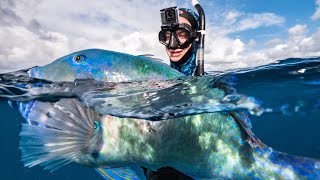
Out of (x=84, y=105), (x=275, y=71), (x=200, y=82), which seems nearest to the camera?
(x=84, y=105)

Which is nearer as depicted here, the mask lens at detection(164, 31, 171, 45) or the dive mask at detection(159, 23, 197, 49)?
the dive mask at detection(159, 23, 197, 49)

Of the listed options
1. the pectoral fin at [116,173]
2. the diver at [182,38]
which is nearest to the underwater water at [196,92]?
the diver at [182,38]

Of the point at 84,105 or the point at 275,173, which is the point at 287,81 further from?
the point at 84,105

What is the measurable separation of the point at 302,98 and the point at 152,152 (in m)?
3.78

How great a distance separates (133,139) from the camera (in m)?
2.59

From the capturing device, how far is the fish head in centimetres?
281

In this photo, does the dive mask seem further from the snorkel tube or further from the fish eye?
the fish eye

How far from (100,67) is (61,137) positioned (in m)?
0.86

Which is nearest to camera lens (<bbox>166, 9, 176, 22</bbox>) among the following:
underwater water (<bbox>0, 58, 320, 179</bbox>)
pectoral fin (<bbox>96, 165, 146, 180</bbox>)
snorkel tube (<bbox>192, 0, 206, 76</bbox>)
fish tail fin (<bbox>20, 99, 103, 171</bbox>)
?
snorkel tube (<bbox>192, 0, 206, 76</bbox>)

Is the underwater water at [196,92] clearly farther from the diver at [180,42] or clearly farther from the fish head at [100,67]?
the diver at [180,42]

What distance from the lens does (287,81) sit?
15.6ft

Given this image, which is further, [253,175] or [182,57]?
[182,57]

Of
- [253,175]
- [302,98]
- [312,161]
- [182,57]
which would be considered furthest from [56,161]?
[302,98]

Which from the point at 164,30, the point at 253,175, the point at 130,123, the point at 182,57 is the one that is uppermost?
the point at 164,30
